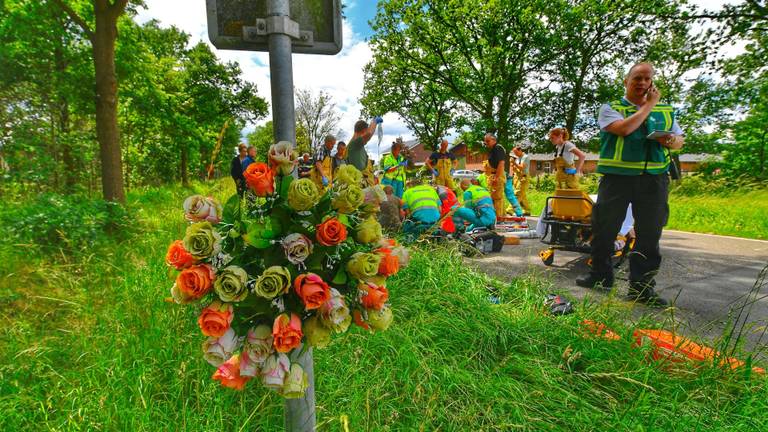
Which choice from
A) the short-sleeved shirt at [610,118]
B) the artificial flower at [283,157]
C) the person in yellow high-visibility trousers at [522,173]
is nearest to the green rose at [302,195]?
the artificial flower at [283,157]

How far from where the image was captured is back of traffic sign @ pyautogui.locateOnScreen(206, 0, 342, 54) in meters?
1.13

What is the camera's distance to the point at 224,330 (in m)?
1.01

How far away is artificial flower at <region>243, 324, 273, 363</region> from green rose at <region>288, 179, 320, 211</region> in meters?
0.39

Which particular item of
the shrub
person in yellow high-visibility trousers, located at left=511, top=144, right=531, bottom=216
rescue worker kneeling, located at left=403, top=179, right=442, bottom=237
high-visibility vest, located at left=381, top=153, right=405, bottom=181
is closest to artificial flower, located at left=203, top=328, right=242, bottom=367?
the shrub

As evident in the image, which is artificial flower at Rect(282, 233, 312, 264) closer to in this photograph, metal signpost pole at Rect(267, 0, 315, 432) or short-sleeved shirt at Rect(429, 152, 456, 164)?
metal signpost pole at Rect(267, 0, 315, 432)

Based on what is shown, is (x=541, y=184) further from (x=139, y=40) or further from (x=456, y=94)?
(x=139, y=40)

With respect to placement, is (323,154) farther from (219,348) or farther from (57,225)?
(219,348)

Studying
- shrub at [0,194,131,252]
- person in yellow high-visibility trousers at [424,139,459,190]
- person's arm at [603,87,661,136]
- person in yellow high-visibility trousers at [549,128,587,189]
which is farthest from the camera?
person in yellow high-visibility trousers at [424,139,459,190]

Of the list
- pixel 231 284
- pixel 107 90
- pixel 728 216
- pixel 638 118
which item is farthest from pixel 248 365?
pixel 728 216

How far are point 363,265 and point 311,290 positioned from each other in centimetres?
17

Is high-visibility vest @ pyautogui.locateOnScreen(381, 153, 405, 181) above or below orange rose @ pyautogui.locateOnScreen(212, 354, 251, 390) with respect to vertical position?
above

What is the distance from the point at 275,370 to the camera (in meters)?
1.04

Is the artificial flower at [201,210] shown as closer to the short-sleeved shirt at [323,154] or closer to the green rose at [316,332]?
the green rose at [316,332]

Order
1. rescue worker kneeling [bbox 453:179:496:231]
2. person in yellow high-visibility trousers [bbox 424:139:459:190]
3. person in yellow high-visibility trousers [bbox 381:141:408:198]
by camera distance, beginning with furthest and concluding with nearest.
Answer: person in yellow high-visibility trousers [bbox 424:139:459:190], person in yellow high-visibility trousers [bbox 381:141:408:198], rescue worker kneeling [bbox 453:179:496:231]
